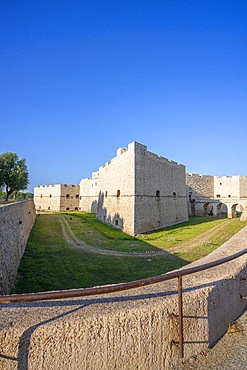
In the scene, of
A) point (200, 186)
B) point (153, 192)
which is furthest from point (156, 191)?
point (200, 186)

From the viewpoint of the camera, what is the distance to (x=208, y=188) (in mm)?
41969

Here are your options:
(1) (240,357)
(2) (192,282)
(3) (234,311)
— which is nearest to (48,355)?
(2) (192,282)

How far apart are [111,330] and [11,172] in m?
35.2

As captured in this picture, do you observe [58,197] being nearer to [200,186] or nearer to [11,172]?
[11,172]

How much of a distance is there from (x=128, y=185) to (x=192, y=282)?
18.5 meters

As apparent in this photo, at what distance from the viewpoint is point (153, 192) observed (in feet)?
75.3

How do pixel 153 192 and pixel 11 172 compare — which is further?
pixel 11 172

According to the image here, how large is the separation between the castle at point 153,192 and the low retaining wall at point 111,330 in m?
17.3

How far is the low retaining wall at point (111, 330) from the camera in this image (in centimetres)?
192

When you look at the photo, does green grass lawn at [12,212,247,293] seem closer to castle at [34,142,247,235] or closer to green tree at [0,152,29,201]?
castle at [34,142,247,235]

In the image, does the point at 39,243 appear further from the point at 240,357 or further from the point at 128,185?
the point at 240,357

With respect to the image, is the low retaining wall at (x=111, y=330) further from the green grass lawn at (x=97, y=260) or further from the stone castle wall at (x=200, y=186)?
the stone castle wall at (x=200, y=186)

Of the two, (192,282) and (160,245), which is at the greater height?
(192,282)

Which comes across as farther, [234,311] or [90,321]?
[234,311]
